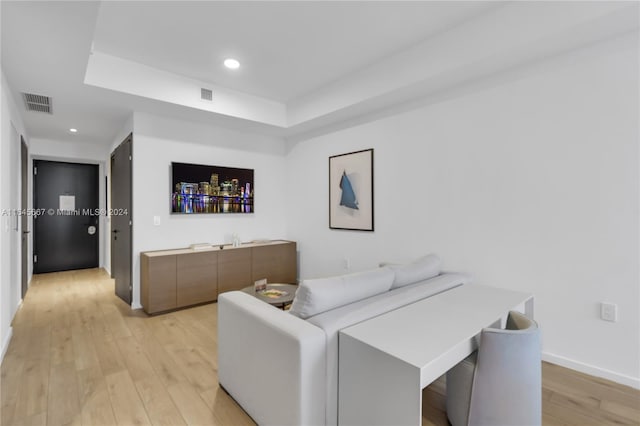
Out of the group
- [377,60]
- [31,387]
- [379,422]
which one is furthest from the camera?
[377,60]

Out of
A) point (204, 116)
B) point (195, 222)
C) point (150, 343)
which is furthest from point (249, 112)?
point (150, 343)

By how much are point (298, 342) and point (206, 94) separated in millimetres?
3245

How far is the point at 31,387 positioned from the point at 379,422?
7.75ft

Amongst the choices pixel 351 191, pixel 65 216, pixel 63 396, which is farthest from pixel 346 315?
pixel 65 216

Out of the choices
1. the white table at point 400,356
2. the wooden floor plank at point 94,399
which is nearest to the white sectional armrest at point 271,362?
the white table at point 400,356

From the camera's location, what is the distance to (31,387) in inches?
85.5

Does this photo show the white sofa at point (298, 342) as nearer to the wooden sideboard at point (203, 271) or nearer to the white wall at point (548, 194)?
the white wall at point (548, 194)

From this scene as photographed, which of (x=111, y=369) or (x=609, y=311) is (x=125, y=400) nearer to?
(x=111, y=369)

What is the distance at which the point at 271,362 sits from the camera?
162 cm

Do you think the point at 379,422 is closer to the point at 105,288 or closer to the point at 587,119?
the point at 587,119

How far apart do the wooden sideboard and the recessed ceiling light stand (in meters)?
2.11

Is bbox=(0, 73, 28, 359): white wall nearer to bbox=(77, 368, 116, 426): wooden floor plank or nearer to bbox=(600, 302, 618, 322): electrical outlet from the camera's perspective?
bbox=(77, 368, 116, 426): wooden floor plank

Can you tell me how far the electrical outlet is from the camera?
2.23 meters

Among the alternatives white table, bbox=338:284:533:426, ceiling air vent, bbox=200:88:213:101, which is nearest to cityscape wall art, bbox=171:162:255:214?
ceiling air vent, bbox=200:88:213:101
